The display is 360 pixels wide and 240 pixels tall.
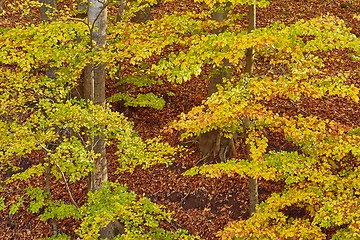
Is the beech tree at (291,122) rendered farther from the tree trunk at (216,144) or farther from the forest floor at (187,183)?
the tree trunk at (216,144)

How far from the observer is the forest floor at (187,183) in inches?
424

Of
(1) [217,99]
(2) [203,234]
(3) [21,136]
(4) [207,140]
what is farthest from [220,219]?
(3) [21,136]

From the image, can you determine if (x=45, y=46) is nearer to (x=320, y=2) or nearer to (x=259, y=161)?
(x=259, y=161)

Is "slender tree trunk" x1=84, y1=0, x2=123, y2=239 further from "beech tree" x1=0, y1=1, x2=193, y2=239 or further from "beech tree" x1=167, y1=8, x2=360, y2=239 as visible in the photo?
"beech tree" x1=167, y1=8, x2=360, y2=239

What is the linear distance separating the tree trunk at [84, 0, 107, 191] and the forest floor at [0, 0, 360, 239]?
2128 mm

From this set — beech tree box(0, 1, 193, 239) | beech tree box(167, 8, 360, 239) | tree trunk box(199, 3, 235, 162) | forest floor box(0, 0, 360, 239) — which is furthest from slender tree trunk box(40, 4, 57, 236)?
tree trunk box(199, 3, 235, 162)

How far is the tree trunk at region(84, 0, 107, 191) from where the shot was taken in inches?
312

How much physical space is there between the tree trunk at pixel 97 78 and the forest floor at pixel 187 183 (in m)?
2.13

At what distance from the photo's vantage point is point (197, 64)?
679cm

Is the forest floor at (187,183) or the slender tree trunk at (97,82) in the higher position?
the slender tree trunk at (97,82)

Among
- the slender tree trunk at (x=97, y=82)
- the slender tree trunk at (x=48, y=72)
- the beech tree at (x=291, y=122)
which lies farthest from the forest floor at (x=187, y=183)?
the beech tree at (x=291, y=122)

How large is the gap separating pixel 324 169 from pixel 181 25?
12.2 feet

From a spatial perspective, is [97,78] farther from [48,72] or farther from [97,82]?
[48,72]

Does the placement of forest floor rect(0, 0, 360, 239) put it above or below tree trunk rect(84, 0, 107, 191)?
below
